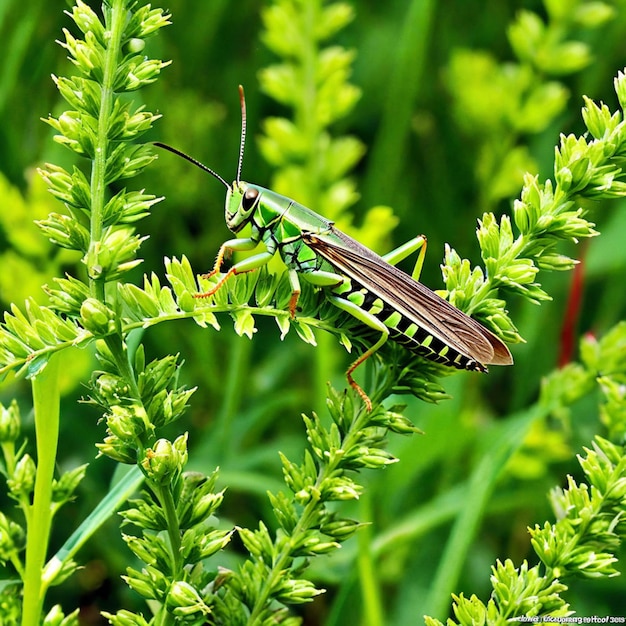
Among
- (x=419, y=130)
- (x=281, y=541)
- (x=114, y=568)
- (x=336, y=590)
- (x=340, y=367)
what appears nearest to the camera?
(x=281, y=541)

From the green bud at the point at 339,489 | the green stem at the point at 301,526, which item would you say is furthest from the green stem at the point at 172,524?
the green bud at the point at 339,489

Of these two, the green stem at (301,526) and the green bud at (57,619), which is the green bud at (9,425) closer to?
the green bud at (57,619)

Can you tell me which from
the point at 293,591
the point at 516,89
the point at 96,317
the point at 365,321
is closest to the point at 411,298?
the point at 365,321

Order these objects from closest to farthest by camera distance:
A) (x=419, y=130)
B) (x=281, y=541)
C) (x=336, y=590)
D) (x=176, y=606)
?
1. (x=176, y=606)
2. (x=281, y=541)
3. (x=336, y=590)
4. (x=419, y=130)

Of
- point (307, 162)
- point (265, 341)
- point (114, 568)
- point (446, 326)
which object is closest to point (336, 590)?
point (114, 568)

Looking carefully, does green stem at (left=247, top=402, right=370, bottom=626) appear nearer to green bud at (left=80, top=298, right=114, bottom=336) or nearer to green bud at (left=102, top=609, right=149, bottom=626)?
green bud at (left=102, top=609, right=149, bottom=626)

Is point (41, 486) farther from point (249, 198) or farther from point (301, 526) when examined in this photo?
point (249, 198)

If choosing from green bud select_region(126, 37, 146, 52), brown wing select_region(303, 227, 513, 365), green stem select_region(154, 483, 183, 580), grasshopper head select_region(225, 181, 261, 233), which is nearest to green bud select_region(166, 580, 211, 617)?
green stem select_region(154, 483, 183, 580)

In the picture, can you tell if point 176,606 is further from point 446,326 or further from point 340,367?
point 340,367
